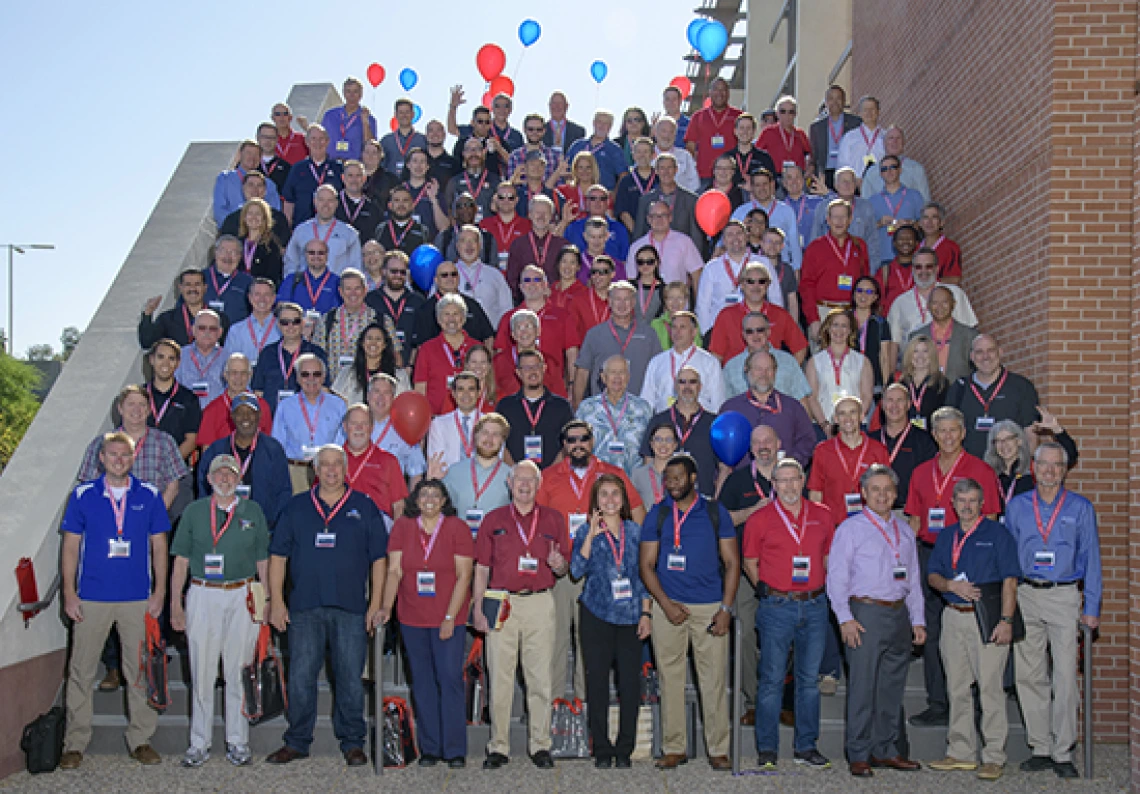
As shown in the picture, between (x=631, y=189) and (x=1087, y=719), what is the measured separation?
23.8ft

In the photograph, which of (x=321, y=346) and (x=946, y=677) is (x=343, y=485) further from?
(x=946, y=677)

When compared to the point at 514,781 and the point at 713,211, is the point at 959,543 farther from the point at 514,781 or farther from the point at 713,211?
the point at 713,211

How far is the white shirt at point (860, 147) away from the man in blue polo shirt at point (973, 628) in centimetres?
682

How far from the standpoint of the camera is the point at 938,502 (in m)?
8.30

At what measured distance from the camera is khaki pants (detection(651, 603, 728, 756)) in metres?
7.86

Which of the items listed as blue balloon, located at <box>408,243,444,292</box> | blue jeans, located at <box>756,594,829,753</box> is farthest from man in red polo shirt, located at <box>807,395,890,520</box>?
blue balloon, located at <box>408,243,444,292</box>

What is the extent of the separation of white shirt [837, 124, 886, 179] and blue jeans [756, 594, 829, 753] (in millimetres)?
7419

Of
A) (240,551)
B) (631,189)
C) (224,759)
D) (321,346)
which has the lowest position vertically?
(224,759)

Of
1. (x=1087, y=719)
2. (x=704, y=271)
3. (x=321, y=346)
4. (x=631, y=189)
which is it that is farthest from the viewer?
(x=631, y=189)

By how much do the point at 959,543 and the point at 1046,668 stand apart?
3.69 ft

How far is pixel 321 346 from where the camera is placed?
1009 centimetres

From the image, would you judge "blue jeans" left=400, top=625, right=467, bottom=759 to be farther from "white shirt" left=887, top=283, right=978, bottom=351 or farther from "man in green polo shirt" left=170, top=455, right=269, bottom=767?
"white shirt" left=887, top=283, right=978, bottom=351

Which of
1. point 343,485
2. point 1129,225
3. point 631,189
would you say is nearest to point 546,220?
point 631,189

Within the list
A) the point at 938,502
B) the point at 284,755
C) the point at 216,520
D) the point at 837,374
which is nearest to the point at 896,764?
the point at 938,502
